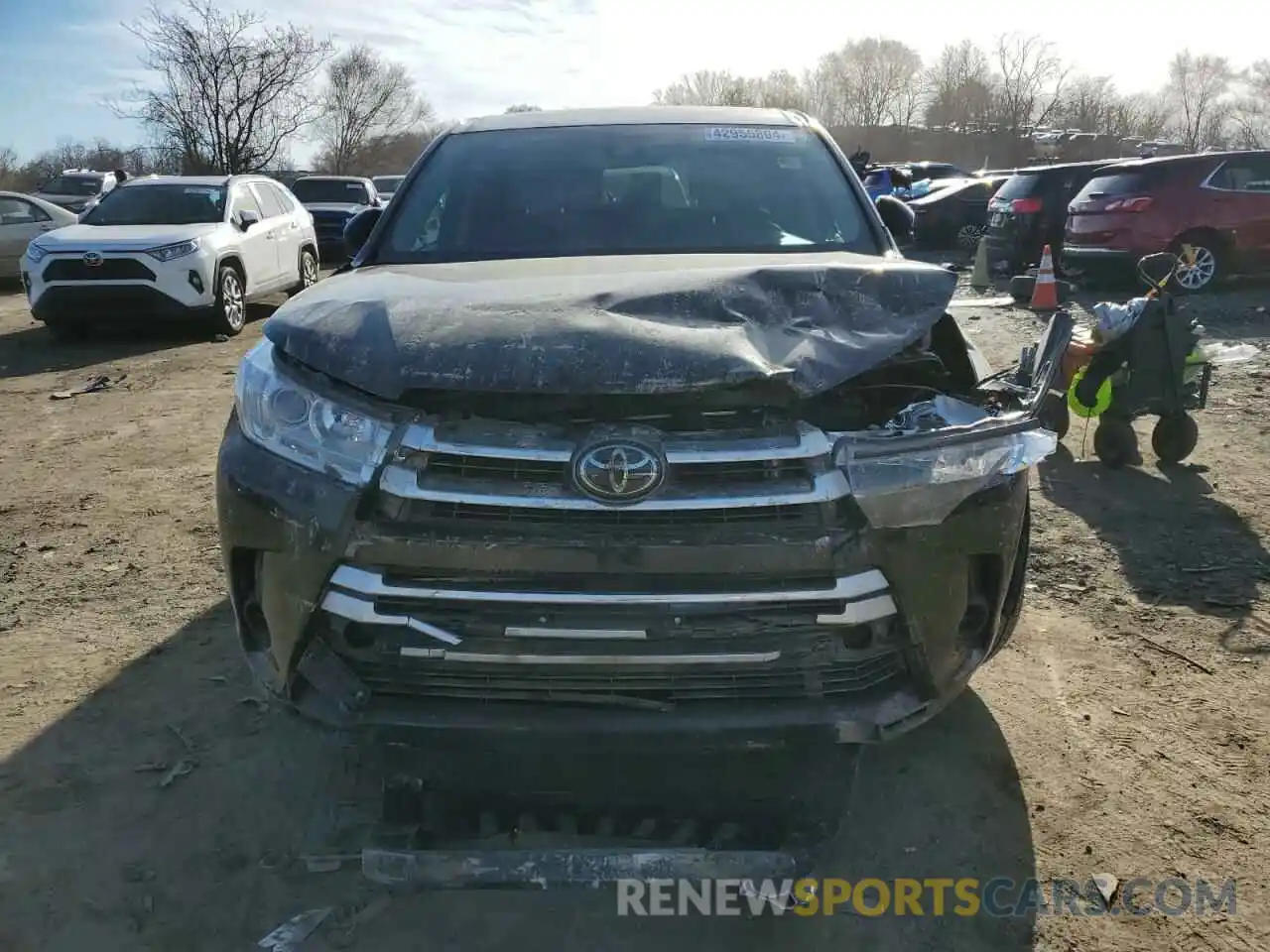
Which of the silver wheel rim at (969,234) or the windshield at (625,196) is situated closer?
the windshield at (625,196)

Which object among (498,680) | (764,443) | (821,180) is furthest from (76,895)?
(821,180)

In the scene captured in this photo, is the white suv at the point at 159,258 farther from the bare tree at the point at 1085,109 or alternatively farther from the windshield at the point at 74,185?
the bare tree at the point at 1085,109

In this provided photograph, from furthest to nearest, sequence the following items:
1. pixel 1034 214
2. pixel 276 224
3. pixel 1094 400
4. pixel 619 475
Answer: pixel 1034 214
pixel 276 224
pixel 1094 400
pixel 619 475

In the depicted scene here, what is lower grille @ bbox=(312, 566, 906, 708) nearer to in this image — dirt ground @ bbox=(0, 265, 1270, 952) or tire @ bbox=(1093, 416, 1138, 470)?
dirt ground @ bbox=(0, 265, 1270, 952)

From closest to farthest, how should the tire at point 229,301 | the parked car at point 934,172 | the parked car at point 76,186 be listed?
1. the tire at point 229,301
2. the parked car at point 76,186
3. the parked car at point 934,172

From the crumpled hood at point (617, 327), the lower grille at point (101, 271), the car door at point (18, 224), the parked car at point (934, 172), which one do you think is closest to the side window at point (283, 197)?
the lower grille at point (101, 271)

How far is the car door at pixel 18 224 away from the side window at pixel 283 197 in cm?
424

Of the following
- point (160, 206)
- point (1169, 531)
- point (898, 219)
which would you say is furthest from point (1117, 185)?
point (160, 206)

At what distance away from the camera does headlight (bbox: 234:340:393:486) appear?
2094mm

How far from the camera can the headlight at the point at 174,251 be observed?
9797 millimetres

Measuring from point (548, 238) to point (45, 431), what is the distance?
5.18 meters

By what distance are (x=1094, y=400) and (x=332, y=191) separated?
16.9 meters

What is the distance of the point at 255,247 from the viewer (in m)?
11.3

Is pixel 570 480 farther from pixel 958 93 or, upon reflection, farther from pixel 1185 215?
pixel 958 93
